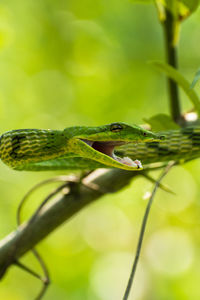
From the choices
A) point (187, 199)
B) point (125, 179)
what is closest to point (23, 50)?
point (187, 199)

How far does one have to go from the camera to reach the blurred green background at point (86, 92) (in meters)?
3.88

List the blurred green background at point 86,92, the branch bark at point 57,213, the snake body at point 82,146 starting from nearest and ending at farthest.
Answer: the snake body at point 82,146
the branch bark at point 57,213
the blurred green background at point 86,92

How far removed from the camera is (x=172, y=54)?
1.67m

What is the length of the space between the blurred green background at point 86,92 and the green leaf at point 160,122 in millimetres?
2159

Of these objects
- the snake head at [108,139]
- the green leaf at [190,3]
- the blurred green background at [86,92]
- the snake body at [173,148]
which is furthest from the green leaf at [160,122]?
the blurred green background at [86,92]

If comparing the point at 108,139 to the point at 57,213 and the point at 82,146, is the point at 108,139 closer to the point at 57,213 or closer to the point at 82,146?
the point at 82,146

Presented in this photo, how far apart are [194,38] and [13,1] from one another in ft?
5.31

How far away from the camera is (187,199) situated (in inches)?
169

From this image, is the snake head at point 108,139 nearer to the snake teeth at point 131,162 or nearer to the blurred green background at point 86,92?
the snake teeth at point 131,162

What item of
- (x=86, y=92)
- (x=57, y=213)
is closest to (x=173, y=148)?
(x=57, y=213)

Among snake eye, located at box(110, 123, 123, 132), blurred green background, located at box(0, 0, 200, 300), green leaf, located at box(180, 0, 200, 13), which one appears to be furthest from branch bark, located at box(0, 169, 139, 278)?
blurred green background, located at box(0, 0, 200, 300)

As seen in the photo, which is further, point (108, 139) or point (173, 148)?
point (173, 148)

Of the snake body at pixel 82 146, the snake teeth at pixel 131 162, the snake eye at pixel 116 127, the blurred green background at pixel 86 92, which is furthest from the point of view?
the blurred green background at pixel 86 92

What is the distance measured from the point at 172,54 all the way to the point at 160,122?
1.00 feet
